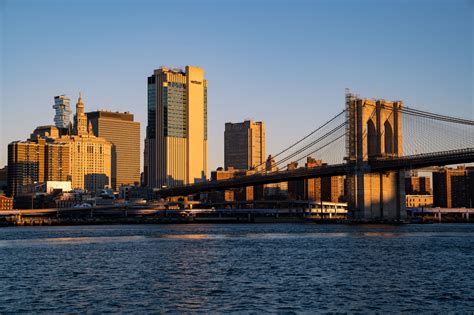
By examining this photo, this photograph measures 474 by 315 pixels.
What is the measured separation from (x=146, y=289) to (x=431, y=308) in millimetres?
13124

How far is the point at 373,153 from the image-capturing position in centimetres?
11919

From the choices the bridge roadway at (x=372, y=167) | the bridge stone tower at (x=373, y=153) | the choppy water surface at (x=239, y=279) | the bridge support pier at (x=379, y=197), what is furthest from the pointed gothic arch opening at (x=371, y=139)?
the choppy water surface at (x=239, y=279)

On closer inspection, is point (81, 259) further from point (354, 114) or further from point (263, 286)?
point (354, 114)

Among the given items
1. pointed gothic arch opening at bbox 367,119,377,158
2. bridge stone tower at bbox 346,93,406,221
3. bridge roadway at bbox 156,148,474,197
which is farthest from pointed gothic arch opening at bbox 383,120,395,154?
bridge roadway at bbox 156,148,474,197

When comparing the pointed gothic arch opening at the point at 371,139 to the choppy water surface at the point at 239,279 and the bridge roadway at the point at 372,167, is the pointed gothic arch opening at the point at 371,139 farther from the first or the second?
the choppy water surface at the point at 239,279

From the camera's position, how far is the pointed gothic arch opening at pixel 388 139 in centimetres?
11976

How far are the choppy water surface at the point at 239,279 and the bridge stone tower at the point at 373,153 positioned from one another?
5417 centimetres

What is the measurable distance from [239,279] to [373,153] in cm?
8218

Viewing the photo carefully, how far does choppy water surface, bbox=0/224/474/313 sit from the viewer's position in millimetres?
31938

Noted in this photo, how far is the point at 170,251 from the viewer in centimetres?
6012

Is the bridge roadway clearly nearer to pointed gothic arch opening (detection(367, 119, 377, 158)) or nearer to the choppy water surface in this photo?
pointed gothic arch opening (detection(367, 119, 377, 158))

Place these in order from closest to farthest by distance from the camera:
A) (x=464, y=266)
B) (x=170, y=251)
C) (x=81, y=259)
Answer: (x=464, y=266)
(x=81, y=259)
(x=170, y=251)

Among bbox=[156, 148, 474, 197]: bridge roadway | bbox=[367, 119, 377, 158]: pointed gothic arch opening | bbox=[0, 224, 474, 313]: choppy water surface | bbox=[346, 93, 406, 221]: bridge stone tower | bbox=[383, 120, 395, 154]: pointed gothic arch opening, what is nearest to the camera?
bbox=[0, 224, 474, 313]: choppy water surface

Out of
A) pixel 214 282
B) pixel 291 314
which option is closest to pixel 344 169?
pixel 214 282
